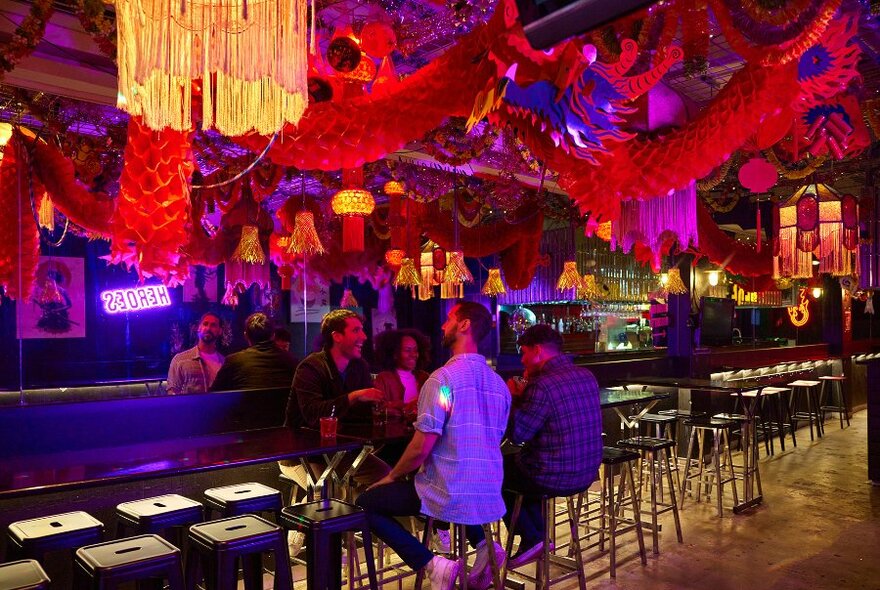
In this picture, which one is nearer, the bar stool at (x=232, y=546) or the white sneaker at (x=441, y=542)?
the bar stool at (x=232, y=546)

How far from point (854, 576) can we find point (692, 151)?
123 inches

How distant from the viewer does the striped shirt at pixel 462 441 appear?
2.78 m

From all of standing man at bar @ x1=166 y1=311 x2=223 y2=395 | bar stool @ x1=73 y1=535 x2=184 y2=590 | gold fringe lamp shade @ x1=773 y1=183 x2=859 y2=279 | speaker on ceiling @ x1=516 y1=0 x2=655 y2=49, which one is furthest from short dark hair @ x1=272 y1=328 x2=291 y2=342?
Result: speaker on ceiling @ x1=516 y1=0 x2=655 y2=49

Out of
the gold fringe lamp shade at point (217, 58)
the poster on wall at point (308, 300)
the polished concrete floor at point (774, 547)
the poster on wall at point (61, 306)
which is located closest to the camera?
the gold fringe lamp shade at point (217, 58)

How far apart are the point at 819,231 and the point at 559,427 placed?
220 centimetres

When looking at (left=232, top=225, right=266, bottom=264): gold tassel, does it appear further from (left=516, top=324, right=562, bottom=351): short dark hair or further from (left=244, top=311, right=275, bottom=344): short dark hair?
(left=516, top=324, right=562, bottom=351): short dark hair

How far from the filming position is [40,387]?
21.3 ft

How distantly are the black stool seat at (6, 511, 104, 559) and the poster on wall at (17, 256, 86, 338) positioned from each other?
4007 mm

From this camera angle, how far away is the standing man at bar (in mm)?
5383

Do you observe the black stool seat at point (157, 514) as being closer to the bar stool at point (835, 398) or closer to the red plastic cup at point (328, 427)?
the red plastic cup at point (328, 427)

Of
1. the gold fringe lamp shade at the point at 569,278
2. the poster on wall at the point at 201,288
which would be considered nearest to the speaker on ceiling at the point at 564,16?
the poster on wall at the point at 201,288

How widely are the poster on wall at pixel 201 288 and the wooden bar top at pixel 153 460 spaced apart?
3.07 m

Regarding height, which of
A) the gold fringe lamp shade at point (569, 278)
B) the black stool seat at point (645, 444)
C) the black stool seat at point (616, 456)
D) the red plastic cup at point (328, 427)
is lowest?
the black stool seat at point (645, 444)

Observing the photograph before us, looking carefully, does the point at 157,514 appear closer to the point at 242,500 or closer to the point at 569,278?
the point at 242,500
